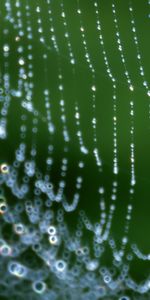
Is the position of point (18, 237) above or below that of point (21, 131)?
below

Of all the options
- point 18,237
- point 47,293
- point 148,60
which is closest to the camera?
point 47,293

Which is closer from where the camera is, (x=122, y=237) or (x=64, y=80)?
(x=122, y=237)

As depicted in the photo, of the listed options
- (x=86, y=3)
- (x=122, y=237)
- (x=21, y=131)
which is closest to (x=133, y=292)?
(x=122, y=237)

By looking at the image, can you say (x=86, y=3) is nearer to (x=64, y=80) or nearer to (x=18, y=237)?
(x=64, y=80)

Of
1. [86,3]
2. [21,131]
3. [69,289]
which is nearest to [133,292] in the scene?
[69,289]

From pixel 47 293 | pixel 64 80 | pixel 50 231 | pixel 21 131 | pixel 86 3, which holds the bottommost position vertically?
pixel 47 293

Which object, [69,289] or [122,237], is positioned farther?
[122,237]

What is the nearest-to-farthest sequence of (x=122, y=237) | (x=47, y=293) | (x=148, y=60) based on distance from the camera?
1. (x=47, y=293)
2. (x=122, y=237)
3. (x=148, y=60)

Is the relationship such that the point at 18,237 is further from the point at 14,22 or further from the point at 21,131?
the point at 14,22

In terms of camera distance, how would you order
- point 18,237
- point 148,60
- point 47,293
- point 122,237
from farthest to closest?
1. point 148,60
2. point 122,237
3. point 18,237
4. point 47,293
